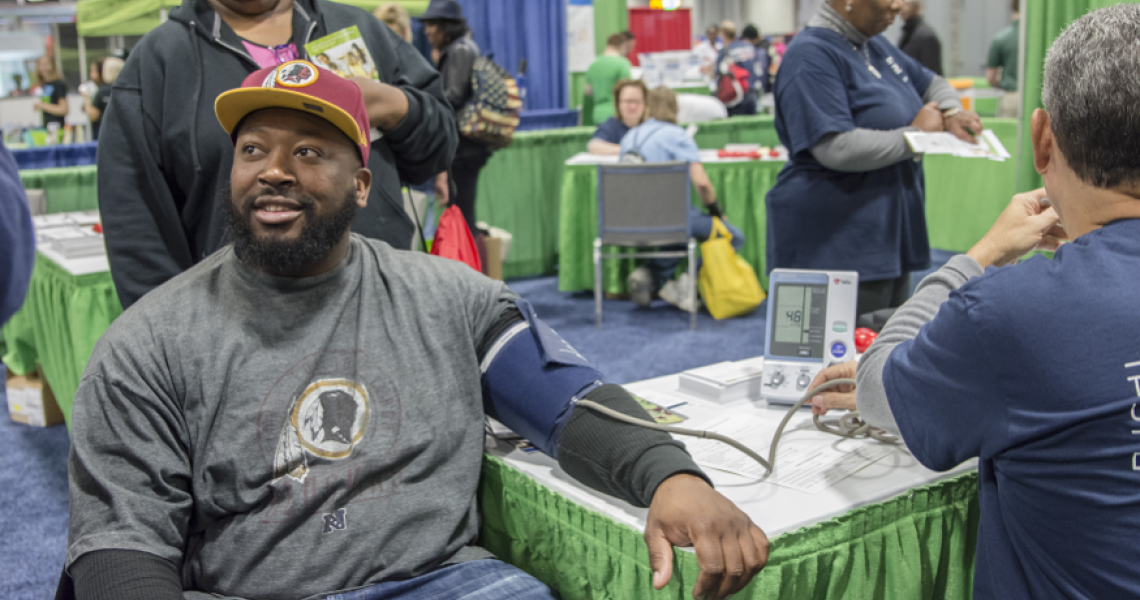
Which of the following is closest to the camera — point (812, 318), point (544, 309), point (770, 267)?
point (812, 318)

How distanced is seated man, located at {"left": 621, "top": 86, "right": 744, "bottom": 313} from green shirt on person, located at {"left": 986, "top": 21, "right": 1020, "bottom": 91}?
3.29 m

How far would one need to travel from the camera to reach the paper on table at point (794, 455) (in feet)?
4.50

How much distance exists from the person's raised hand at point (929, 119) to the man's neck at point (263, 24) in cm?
163

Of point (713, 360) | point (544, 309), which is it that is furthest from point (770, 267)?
point (544, 309)

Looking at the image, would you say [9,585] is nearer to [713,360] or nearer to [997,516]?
Result: [997,516]

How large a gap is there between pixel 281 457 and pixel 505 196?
5119 millimetres

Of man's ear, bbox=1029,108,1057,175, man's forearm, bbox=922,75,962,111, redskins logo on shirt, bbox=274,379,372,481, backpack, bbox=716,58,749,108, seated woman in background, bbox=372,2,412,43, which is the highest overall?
seated woman in background, bbox=372,2,412,43

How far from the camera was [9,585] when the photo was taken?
248 centimetres

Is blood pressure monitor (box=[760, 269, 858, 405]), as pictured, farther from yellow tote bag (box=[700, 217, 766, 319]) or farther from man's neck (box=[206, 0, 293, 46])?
yellow tote bag (box=[700, 217, 766, 319])

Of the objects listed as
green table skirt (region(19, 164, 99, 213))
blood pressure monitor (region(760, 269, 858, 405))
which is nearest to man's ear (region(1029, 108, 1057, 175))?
blood pressure monitor (region(760, 269, 858, 405))

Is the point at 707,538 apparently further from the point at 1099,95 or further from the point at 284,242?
the point at 284,242

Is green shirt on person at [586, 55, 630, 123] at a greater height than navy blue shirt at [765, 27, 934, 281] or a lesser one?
greater

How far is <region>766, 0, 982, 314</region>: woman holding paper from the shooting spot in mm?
2475

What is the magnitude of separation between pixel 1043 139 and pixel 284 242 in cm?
104
